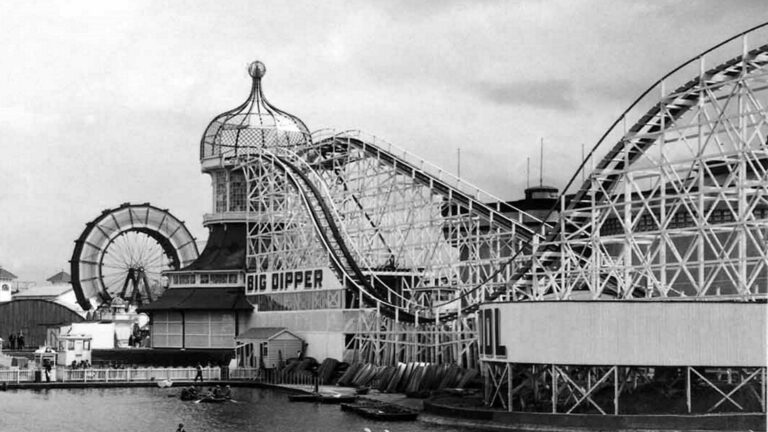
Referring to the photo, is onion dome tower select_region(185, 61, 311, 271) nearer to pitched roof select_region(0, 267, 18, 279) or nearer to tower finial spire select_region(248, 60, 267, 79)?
tower finial spire select_region(248, 60, 267, 79)

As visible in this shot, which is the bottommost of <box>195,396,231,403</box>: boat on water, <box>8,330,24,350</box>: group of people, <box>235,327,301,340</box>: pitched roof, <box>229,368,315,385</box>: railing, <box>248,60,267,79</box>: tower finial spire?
<box>195,396,231,403</box>: boat on water

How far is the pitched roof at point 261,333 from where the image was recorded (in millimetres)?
82562

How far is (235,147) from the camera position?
10062 cm

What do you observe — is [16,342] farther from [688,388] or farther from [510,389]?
[688,388]

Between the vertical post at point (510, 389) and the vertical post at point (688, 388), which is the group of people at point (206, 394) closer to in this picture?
the vertical post at point (510, 389)

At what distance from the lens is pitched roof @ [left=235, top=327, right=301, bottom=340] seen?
8256cm

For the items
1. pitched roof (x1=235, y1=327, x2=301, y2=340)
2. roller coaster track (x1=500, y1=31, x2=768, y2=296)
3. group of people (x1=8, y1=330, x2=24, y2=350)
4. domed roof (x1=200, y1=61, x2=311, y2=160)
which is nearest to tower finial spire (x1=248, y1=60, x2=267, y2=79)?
domed roof (x1=200, y1=61, x2=311, y2=160)

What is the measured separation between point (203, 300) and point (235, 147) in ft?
45.4

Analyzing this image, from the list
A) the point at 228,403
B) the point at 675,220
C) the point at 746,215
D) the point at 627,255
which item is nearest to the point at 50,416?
the point at 228,403

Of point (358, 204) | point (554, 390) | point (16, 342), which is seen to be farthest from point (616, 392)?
point (16, 342)

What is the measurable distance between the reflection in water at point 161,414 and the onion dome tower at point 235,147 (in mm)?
26729

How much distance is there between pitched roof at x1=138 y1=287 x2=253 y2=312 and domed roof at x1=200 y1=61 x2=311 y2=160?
11.3 m

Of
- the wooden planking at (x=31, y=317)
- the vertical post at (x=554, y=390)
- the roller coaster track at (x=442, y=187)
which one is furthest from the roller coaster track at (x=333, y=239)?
the wooden planking at (x=31, y=317)

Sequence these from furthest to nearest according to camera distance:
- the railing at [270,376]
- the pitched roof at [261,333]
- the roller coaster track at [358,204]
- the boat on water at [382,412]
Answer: the pitched roof at [261,333], the railing at [270,376], the roller coaster track at [358,204], the boat on water at [382,412]
